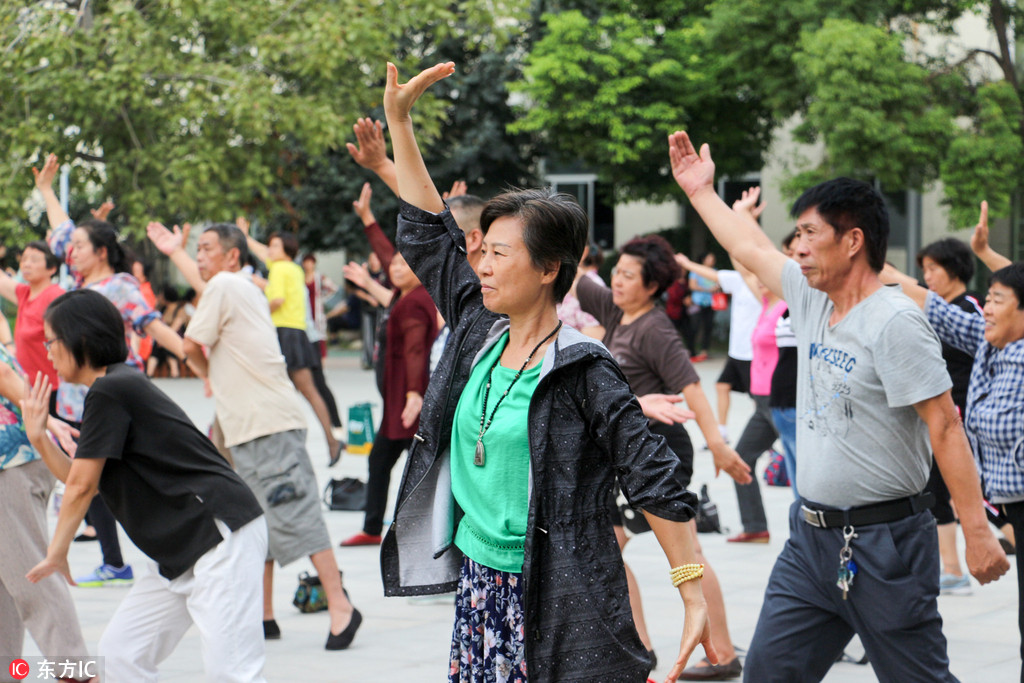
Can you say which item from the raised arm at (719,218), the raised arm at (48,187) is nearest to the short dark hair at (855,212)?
the raised arm at (719,218)

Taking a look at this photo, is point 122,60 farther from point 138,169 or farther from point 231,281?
point 231,281

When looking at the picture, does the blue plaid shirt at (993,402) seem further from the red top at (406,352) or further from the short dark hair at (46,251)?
the short dark hair at (46,251)

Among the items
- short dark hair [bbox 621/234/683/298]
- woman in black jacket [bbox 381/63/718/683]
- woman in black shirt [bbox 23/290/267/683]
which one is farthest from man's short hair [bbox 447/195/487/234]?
woman in black jacket [bbox 381/63/718/683]

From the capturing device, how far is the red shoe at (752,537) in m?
8.39

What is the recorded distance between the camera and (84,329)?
4367 mm

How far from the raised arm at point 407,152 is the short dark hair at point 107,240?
413 centimetres

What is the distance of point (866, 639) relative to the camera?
12.4 ft

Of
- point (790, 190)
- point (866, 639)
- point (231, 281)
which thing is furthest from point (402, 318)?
point (790, 190)

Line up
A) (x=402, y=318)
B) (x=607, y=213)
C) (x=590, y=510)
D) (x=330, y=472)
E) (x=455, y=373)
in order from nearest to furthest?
1. (x=590, y=510)
2. (x=455, y=373)
3. (x=402, y=318)
4. (x=330, y=472)
5. (x=607, y=213)

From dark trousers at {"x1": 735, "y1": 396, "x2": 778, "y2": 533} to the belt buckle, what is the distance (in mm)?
4428

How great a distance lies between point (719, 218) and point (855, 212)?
20.3 inches

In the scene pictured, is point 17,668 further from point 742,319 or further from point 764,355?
point 742,319

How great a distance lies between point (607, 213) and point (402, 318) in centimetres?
2708

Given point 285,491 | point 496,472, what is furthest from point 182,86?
point 496,472
